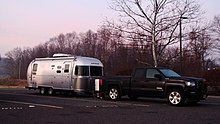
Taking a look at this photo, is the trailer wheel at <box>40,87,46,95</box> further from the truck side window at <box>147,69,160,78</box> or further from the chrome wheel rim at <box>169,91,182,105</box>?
the chrome wheel rim at <box>169,91,182,105</box>

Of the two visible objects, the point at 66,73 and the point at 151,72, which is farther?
the point at 66,73

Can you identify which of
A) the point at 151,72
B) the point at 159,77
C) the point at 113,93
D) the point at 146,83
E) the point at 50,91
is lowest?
the point at 50,91

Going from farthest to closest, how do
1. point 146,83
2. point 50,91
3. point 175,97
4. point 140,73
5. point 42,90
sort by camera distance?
point 42,90
point 50,91
point 140,73
point 146,83
point 175,97

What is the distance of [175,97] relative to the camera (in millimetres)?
17188

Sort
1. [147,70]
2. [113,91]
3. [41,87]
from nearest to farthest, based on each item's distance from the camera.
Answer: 1. [147,70]
2. [113,91]
3. [41,87]

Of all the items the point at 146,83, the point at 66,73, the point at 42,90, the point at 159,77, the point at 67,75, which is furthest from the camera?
the point at 42,90

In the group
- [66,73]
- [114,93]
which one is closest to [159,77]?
[114,93]

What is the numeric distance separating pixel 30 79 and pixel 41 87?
152 centimetres

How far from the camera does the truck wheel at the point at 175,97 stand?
1697 centimetres

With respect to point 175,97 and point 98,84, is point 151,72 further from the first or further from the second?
point 98,84

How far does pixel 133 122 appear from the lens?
1144 centimetres

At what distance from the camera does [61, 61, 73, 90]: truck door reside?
23.1 metres

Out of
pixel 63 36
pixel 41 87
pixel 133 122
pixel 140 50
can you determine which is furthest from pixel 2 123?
pixel 63 36

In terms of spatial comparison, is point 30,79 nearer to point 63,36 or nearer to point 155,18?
point 155,18
